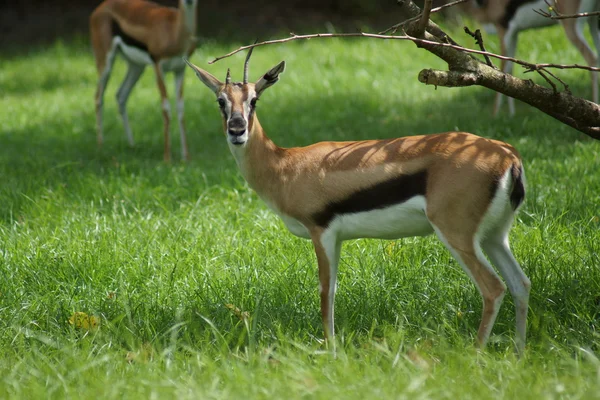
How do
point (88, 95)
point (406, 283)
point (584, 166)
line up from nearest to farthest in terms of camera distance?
point (406, 283)
point (584, 166)
point (88, 95)

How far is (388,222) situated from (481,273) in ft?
1.36

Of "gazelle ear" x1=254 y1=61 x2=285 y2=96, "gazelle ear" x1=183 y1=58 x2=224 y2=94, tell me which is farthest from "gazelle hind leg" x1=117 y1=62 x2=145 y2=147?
"gazelle ear" x1=254 y1=61 x2=285 y2=96

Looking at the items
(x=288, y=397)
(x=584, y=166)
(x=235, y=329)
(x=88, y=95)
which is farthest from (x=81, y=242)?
(x=88, y=95)

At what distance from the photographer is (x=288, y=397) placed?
8.65 feet

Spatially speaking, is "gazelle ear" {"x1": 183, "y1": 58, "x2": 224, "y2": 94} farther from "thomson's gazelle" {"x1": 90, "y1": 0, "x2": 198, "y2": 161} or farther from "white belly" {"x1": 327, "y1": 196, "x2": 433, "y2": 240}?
"thomson's gazelle" {"x1": 90, "y1": 0, "x2": 198, "y2": 161}

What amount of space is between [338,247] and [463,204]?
658mm

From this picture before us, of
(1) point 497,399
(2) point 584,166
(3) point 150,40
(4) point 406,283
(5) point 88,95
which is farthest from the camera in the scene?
(5) point 88,95

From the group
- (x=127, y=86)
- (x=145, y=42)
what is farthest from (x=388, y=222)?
(x=127, y=86)

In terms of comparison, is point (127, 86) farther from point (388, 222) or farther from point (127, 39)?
point (388, 222)

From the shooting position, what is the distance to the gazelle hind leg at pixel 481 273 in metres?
3.12

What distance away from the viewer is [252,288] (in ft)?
12.7

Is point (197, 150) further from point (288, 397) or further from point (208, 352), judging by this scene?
point (288, 397)

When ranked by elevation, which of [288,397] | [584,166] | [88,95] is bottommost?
[88,95]

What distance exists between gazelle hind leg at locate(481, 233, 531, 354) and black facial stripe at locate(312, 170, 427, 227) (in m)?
0.42
